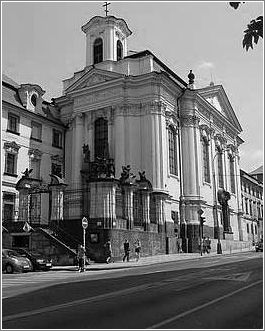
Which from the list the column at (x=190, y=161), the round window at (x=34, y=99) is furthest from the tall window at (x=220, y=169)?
the round window at (x=34, y=99)

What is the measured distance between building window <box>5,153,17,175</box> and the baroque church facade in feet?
19.4

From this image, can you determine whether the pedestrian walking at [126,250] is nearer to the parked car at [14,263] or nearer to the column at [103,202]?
the column at [103,202]

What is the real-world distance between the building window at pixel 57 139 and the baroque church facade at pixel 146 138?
31.7 inches

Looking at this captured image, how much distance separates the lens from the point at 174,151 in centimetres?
4719

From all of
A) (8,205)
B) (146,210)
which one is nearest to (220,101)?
(146,210)

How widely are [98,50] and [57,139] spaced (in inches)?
445

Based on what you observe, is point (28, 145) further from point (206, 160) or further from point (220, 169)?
point (220, 169)

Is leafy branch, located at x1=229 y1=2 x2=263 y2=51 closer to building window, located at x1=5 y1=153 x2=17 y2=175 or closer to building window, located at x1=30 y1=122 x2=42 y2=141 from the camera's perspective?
building window, located at x1=5 y1=153 x2=17 y2=175

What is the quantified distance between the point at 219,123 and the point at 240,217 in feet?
44.7

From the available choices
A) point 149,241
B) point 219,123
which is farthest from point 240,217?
point 149,241

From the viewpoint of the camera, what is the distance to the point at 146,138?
43781 millimetres

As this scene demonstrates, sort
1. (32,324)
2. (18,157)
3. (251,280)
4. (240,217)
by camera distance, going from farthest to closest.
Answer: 1. (240,217)
2. (18,157)
3. (251,280)
4. (32,324)

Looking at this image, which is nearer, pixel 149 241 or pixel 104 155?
pixel 149 241

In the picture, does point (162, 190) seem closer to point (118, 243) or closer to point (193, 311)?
point (118, 243)
